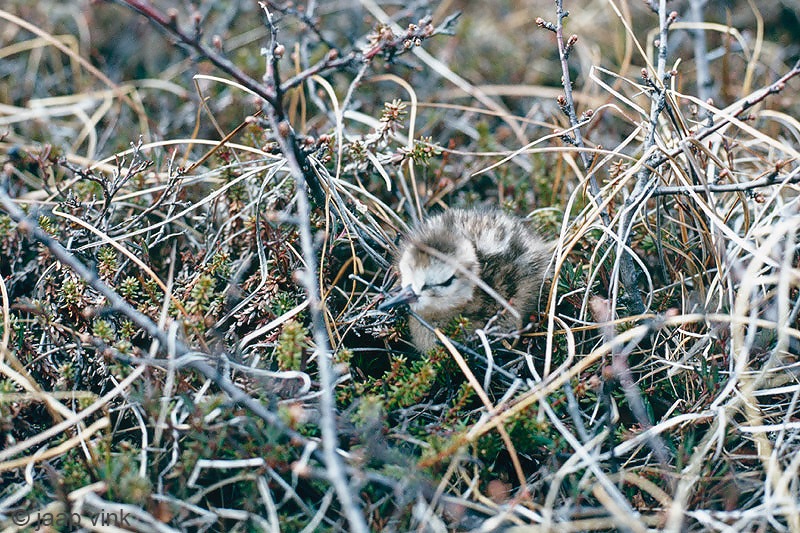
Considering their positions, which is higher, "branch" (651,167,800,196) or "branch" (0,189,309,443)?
"branch" (651,167,800,196)

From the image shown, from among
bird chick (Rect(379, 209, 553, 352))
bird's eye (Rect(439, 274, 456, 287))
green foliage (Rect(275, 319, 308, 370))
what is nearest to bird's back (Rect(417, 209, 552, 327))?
bird chick (Rect(379, 209, 553, 352))

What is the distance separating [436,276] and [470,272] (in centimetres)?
12

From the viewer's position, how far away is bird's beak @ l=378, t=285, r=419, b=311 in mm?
2232

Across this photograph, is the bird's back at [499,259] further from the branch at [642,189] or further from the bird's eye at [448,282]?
the branch at [642,189]

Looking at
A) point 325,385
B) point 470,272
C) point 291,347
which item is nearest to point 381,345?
point 470,272

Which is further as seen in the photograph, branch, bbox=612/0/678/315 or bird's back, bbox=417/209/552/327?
→ bird's back, bbox=417/209/552/327

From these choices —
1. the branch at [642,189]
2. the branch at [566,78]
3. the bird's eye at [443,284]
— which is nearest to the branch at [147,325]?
the bird's eye at [443,284]

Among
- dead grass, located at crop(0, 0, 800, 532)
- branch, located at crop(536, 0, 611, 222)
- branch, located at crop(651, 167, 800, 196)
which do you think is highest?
branch, located at crop(536, 0, 611, 222)

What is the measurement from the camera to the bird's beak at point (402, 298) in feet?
7.32

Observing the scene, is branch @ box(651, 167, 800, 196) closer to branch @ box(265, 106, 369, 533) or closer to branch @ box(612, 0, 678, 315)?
branch @ box(612, 0, 678, 315)

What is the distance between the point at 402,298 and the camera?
2238mm

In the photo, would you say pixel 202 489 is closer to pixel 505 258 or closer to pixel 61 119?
pixel 505 258

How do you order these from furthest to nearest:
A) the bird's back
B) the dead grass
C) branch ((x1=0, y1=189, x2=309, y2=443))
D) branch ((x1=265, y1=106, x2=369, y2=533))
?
1. the bird's back
2. the dead grass
3. branch ((x1=0, y1=189, x2=309, y2=443))
4. branch ((x1=265, y1=106, x2=369, y2=533))

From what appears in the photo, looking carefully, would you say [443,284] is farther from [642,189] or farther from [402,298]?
[642,189]
